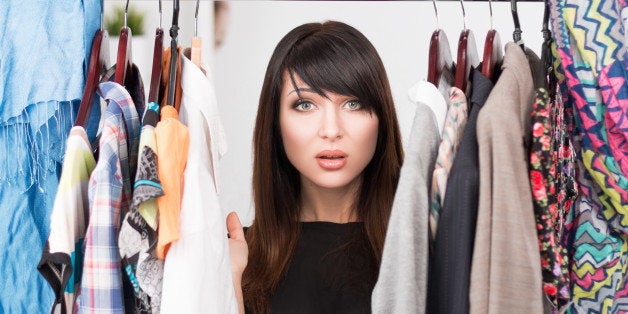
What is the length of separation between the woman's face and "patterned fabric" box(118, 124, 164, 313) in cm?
45

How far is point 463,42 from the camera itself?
1259mm

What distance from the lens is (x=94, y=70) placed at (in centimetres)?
120

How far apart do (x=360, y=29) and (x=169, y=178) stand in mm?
1194

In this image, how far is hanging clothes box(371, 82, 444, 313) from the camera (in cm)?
98

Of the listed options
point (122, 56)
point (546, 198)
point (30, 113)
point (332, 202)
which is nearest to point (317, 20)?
point (332, 202)

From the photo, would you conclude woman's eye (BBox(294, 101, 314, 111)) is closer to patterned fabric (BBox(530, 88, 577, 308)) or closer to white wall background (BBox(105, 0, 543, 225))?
patterned fabric (BBox(530, 88, 577, 308))

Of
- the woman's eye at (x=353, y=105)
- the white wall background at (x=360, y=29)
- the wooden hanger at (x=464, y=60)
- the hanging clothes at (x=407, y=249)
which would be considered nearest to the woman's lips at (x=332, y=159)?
the woman's eye at (x=353, y=105)

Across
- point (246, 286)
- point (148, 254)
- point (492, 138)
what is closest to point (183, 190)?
point (148, 254)

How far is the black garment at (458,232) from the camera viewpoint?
983 millimetres

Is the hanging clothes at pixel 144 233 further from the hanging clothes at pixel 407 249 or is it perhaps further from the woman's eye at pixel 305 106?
the woman's eye at pixel 305 106

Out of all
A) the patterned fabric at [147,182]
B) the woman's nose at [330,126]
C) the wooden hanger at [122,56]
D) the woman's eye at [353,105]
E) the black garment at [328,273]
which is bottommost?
the black garment at [328,273]

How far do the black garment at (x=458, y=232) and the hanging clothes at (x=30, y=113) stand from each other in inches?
25.2

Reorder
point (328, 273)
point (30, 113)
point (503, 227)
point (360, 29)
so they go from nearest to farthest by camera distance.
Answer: point (503, 227) → point (30, 113) → point (328, 273) → point (360, 29)

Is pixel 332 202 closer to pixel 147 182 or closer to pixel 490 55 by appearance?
pixel 490 55
